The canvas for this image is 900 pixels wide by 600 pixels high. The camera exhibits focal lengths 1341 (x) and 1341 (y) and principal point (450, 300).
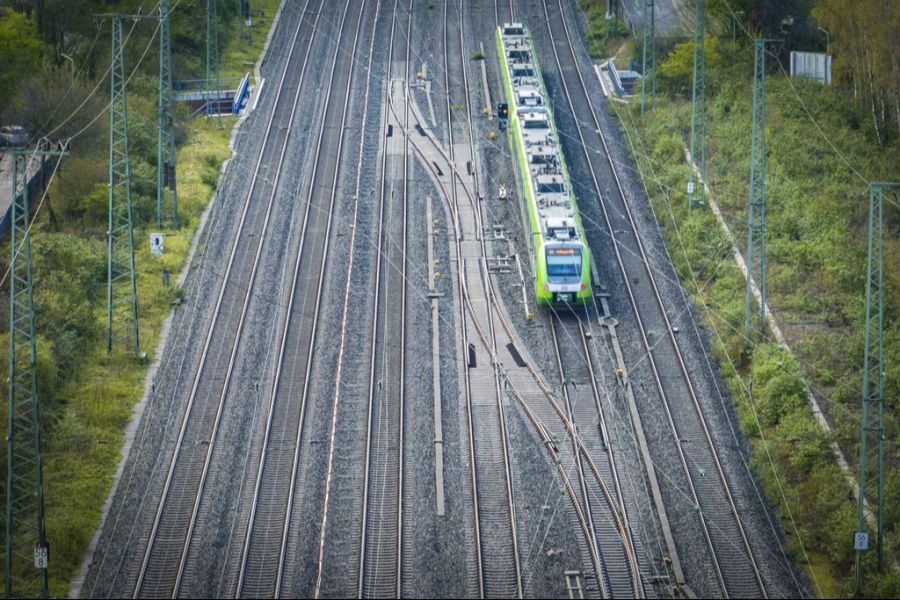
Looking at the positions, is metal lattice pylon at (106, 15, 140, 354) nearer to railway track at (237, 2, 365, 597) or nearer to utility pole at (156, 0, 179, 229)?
utility pole at (156, 0, 179, 229)

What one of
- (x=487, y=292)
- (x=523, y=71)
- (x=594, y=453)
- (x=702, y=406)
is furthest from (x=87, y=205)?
(x=702, y=406)

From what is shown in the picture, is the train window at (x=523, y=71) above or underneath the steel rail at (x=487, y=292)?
above

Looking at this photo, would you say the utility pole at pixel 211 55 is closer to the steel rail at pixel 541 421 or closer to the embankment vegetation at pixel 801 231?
the steel rail at pixel 541 421

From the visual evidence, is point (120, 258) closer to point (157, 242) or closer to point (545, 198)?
point (157, 242)

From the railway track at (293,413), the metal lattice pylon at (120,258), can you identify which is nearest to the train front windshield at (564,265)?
the railway track at (293,413)

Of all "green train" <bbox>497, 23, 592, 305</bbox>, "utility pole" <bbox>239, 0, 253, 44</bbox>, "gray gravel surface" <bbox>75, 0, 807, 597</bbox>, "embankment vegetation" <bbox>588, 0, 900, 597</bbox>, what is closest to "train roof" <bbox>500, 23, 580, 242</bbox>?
"green train" <bbox>497, 23, 592, 305</bbox>

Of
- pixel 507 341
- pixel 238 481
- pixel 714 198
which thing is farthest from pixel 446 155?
pixel 238 481

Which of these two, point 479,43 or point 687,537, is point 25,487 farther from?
point 479,43
